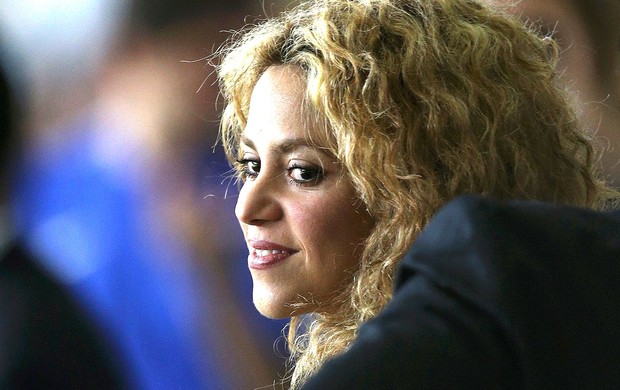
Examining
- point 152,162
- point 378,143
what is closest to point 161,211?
point 152,162

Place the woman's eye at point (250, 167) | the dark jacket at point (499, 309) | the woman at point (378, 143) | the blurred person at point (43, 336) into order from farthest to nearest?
the blurred person at point (43, 336) < the woman's eye at point (250, 167) < the woman at point (378, 143) < the dark jacket at point (499, 309)

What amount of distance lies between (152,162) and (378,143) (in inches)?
33.6

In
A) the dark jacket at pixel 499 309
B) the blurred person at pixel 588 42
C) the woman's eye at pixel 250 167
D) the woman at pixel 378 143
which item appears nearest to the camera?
the dark jacket at pixel 499 309

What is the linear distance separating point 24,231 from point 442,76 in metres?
1.01

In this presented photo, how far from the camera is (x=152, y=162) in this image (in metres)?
1.88

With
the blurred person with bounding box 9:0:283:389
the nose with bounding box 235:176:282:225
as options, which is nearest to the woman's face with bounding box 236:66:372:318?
the nose with bounding box 235:176:282:225

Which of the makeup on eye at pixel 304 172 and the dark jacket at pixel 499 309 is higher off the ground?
the dark jacket at pixel 499 309

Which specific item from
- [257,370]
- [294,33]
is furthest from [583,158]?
[257,370]

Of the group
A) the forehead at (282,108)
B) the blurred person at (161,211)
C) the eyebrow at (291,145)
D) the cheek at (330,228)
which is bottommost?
the blurred person at (161,211)

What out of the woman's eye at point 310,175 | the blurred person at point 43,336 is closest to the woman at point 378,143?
the woman's eye at point 310,175

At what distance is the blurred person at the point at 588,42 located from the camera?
1805 mm

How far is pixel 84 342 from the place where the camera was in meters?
1.56

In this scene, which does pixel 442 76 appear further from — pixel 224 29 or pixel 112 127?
pixel 112 127

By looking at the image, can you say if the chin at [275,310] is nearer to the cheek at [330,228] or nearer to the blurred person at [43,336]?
the cheek at [330,228]
